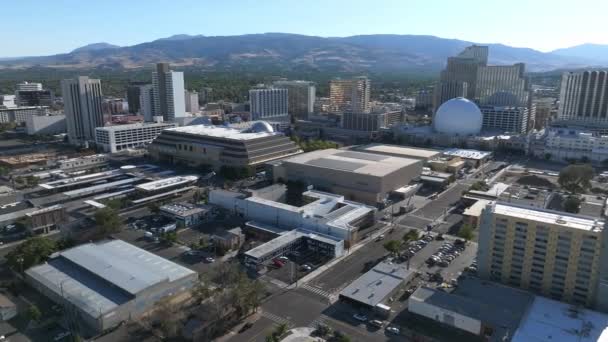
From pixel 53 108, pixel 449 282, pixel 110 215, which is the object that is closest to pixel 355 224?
pixel 449 282

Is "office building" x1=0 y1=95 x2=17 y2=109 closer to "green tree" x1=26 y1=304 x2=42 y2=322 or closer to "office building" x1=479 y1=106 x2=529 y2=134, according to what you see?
"green tree" x1=26 y1=304 x2=42 y2=322

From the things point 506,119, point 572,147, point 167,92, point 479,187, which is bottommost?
point 479,187

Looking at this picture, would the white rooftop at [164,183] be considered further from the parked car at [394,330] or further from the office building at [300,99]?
the office building at [300,99]

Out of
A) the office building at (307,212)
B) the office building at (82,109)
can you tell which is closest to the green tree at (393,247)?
the office building at (307,212)

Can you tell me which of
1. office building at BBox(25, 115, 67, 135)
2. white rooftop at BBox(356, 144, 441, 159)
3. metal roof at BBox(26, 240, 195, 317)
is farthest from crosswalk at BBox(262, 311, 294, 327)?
office building at BBox(25, 115, 67, 135)

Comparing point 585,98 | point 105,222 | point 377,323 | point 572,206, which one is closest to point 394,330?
point 377,323

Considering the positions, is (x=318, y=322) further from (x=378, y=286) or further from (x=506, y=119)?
(x=506, y=119)
